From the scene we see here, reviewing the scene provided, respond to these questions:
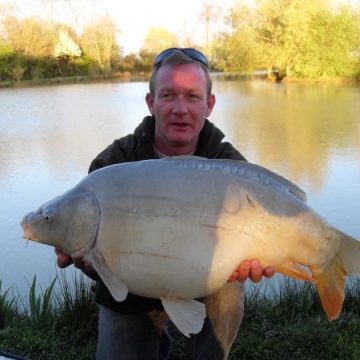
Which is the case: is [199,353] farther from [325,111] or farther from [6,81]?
[6,81]

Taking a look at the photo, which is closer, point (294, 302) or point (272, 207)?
point (272, 207)

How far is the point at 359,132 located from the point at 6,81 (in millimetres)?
17405

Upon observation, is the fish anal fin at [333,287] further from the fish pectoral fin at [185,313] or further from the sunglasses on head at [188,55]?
the sunglasses on head at [188,55]

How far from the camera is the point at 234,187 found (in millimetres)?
1149

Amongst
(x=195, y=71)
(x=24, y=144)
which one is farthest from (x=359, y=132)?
(x=195, y=71)

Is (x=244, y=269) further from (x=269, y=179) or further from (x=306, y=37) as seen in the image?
(x=306, y=37)

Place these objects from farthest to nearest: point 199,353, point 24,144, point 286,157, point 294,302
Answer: point 24,144 → point 286,157 → point 294,302 → point 199,353

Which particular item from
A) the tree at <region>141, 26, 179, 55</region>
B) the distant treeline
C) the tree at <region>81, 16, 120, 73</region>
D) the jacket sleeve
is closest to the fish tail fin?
the jacket sleeve

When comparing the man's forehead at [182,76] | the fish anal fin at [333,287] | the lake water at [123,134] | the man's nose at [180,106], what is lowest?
the lake water at [123,134]

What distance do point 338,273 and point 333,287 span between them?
4 centimetres

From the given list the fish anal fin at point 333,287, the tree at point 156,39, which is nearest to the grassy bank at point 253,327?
the fish anal fin at point 333,287

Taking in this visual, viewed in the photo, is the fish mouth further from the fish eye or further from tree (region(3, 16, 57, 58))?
tree (region(3, 16, 57, 58))

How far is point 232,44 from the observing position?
2008 centimetres

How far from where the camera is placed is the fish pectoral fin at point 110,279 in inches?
43.1
